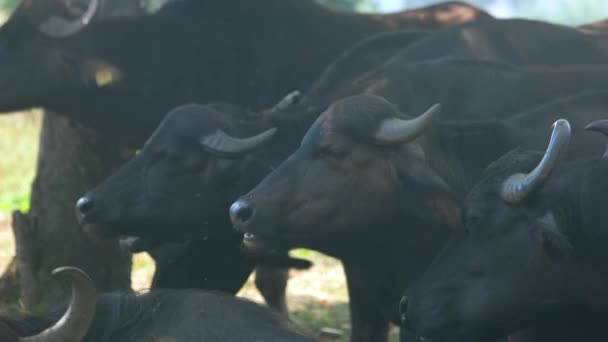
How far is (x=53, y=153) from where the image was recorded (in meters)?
9.34

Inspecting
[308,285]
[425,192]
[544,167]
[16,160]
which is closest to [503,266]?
[544,167]

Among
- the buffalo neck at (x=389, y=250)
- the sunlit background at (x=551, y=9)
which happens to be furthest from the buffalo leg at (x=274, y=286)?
the sunlit background at (x=551, y=9)

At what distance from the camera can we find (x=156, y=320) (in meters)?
5.34

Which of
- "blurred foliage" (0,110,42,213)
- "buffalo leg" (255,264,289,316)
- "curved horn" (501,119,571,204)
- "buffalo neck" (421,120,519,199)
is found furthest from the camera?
"blurred foliage" (0,110,42,213)

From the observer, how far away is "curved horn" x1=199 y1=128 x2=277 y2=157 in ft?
21.8

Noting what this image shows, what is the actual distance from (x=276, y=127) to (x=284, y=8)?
313cm

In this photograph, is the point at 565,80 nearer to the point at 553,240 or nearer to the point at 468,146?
the point at 468,146

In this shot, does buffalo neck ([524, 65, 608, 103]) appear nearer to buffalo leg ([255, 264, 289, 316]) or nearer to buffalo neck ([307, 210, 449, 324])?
buffalo neck ([307, 210, 449, 324])

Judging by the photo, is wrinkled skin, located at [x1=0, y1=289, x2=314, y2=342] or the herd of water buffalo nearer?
the herd of water buffalo

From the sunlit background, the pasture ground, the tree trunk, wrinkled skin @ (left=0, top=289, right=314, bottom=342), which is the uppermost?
wrinkled skin @ (left=0, top=289, right=314, bottom=342)

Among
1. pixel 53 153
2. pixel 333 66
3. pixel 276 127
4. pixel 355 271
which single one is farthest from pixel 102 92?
pixel 355 271

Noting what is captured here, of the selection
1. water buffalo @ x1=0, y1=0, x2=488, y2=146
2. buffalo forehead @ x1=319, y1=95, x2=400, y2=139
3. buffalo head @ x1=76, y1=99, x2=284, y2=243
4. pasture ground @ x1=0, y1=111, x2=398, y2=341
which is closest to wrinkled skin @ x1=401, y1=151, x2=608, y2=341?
buffalo forehead @ x1=319, y1=95, x2=400, y2=139

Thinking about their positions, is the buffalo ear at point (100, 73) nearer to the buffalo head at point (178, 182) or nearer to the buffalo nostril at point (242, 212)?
the buffalo head at point (178, 182)

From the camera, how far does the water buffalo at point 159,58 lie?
9.09 metres
